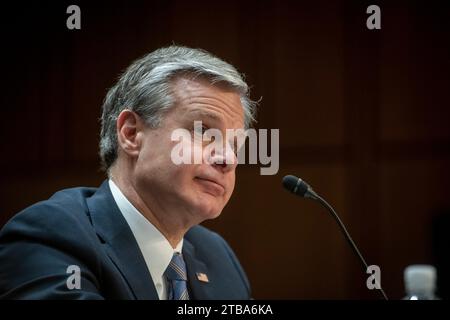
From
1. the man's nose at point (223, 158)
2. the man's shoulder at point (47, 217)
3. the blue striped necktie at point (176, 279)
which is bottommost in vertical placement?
the blue striped necktie at point (176, 279)

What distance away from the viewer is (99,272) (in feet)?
5.43

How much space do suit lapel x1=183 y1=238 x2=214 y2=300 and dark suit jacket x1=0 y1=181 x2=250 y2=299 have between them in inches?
11.3

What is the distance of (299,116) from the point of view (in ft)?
12.8

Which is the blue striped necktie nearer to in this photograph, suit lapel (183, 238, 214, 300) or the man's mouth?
suit lapel (183, 238, 214, 300)

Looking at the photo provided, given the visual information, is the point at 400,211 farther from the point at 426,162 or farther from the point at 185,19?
the point at 185,19

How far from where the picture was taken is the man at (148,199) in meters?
1.64

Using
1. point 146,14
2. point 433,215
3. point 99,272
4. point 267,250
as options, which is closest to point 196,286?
point 99,272

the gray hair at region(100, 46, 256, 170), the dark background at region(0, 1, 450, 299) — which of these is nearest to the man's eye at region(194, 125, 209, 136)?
the gray hair at region(100, 46, 256, 170)

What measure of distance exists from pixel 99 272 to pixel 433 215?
256 cm

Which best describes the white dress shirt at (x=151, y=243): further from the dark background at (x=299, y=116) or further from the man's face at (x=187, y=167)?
the dark background at (x=299, y=116)

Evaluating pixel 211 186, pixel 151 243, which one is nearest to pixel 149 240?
pixel 151 243

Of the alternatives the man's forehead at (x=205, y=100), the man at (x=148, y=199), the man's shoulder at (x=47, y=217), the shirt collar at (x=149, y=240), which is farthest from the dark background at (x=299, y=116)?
the man's shoulder at (x=47, y=217)

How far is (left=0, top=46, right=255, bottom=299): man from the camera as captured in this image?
5.37ft

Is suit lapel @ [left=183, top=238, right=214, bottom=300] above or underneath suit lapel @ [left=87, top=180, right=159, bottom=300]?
underneath
